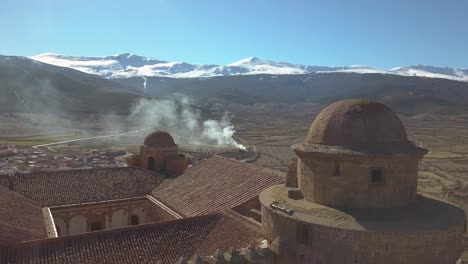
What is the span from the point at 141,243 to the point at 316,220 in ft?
22.9

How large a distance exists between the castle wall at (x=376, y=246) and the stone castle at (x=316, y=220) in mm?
24

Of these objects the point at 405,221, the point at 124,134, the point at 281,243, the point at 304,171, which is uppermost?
the point at 304,171

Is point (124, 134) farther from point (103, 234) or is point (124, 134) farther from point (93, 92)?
point (103, 234)

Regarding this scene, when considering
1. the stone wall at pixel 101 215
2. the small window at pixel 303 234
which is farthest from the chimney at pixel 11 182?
the small window at pixel 303 234

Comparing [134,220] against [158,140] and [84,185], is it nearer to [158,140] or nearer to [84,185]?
[84,185]

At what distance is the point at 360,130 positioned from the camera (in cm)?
1144

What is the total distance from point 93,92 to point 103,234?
5691 inches

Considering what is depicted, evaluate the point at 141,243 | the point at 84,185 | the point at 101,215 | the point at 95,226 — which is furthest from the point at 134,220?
the point at 141,243

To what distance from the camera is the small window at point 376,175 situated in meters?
11.2

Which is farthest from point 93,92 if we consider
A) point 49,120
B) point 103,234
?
point 103,234

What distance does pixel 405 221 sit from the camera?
10438 mm

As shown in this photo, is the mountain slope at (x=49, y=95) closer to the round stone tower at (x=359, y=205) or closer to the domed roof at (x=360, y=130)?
the round stone tower at (x=359, y=205)

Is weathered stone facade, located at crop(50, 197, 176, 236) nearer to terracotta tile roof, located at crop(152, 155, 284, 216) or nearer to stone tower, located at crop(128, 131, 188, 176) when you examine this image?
terracotta tile roof, located at crop(152, 155, 284, 216)

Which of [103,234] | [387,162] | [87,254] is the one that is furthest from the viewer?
[103,234]
